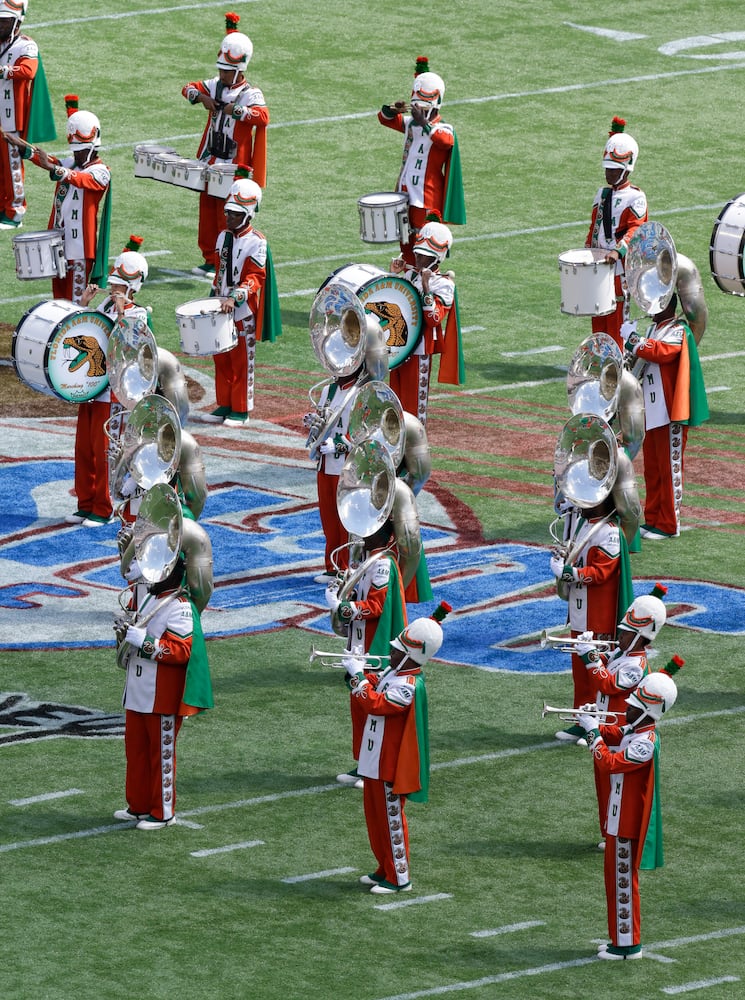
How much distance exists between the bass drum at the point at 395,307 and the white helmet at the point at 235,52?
17.5ft

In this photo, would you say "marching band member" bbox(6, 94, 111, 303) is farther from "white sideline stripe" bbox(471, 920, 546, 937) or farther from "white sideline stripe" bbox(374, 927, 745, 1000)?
"white sideline stripe" bbox(374, 927, 745, 1000)

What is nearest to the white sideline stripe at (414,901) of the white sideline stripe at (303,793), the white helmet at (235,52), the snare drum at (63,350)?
the white sideline stripe at (303,793)

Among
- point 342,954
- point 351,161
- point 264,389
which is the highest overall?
point 351,161

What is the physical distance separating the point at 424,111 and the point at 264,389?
118 inches

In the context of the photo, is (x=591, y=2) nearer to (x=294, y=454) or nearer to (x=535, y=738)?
(x=294, y=454)

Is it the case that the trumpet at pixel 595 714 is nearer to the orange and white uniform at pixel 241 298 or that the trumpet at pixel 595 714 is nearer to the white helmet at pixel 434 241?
the white helmet at pixel 434 241

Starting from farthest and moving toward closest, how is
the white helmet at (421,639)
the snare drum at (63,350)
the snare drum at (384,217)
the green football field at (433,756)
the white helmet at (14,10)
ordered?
1. the white helmet at (14,10)
2. the snare drum at (384,217)
3. the snare drum at (63,350)
4. the white helmet at (421,639)
5. the green football field at (433,756)

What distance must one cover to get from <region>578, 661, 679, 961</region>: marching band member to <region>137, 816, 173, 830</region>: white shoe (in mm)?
2783

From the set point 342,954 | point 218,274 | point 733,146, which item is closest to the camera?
point 342,954

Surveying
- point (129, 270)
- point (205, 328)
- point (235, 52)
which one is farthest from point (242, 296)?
point (235, 52)

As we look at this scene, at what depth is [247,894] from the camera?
44.6ft

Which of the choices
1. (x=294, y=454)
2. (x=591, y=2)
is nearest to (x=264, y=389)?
(x=294, y=454)

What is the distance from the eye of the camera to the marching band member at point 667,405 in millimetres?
19781

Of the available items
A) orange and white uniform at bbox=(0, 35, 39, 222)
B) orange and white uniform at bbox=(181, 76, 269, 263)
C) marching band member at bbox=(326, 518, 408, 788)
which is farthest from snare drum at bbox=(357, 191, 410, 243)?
marching band member at bbox=(326, 518, 408, 788)
